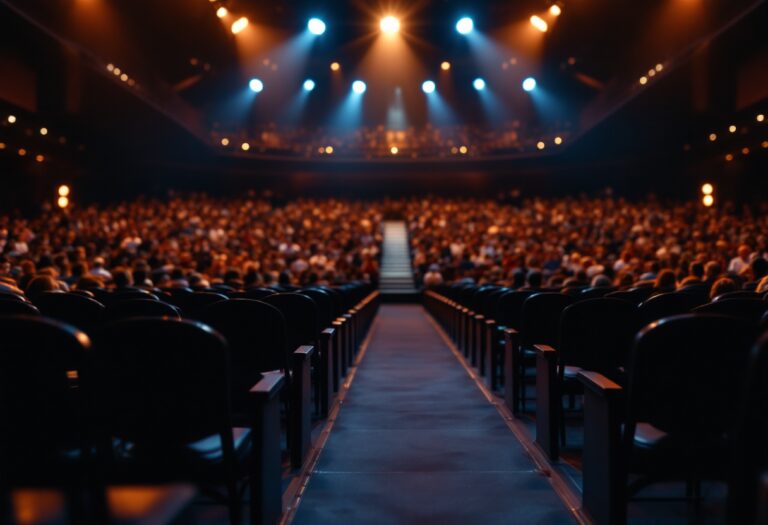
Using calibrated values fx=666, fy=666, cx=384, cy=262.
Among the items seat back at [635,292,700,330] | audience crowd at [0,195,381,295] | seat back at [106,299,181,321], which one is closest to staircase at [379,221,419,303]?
audience crowd at [0,195,381,295]

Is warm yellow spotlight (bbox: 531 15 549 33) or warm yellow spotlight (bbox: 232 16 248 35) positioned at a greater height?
warm yellow spotlight (bbox: 232 16 248 35)

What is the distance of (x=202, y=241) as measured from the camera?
22359 mm

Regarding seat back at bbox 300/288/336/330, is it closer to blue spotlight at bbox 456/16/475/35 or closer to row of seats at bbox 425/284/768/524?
row of seats at bbox 425/284/768/524

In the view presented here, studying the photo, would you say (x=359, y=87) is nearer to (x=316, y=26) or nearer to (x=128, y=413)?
(x=316, y=26)

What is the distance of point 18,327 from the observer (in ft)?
6.55

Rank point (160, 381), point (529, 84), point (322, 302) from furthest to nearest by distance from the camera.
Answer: point (529, 84) < point (322, 302) < point (160, 381)

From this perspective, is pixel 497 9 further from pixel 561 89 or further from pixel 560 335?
pixel 560 335

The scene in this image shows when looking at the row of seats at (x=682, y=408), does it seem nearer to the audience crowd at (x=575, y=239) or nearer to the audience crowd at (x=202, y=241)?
the audience crowd at (x=575, y=239)

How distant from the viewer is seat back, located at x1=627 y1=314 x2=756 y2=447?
2.42 metres

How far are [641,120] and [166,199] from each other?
70.3 ft

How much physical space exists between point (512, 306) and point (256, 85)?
1294 inches

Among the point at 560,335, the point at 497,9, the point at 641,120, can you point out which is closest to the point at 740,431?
the point at 560,335

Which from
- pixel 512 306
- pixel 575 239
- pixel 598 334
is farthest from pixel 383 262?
pixel 598 334

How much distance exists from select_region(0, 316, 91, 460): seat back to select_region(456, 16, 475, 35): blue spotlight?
3001 centimetres
